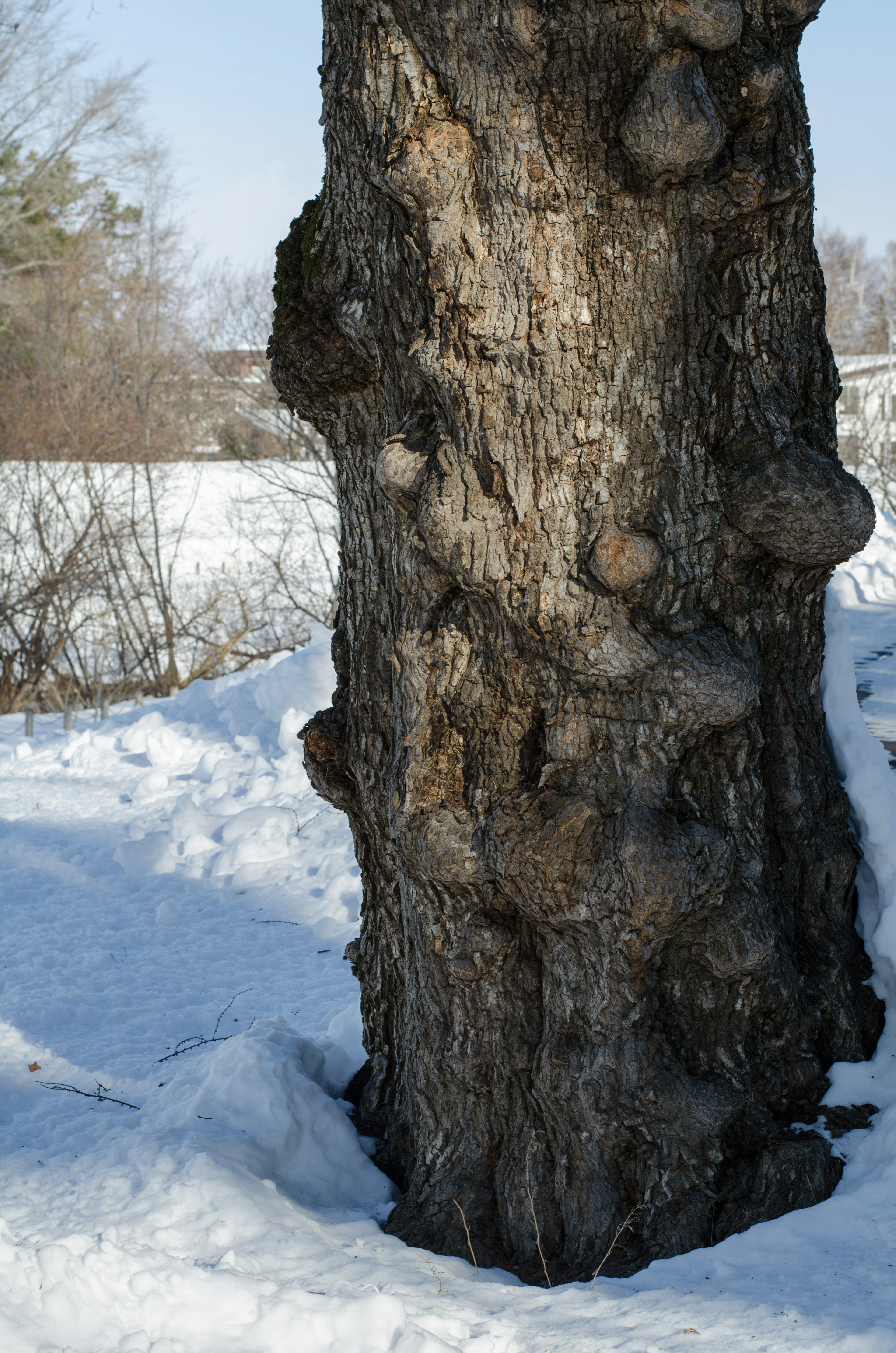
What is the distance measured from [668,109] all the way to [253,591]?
12926mm

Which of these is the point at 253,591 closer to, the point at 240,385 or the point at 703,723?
the point at 240,385

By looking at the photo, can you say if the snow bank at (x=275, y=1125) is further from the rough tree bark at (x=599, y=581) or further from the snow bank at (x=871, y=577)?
the snow bank at (x=871, y=577)

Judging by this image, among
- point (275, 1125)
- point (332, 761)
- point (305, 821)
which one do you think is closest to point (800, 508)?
point (332, 761)

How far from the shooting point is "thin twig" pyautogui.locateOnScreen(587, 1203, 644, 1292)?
2.08 meters

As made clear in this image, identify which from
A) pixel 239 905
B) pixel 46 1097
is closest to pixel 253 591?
pixel 239 905

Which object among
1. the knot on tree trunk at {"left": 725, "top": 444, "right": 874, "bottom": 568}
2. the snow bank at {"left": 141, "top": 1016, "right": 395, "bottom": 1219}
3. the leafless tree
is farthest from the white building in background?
the snow bank at {"left": 141, "top": 1016, "right": 395, "bottom": 1219}

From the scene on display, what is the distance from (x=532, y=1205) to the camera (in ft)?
7.54

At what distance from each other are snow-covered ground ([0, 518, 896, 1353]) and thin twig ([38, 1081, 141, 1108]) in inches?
0.4

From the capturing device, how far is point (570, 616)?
211 centimetres

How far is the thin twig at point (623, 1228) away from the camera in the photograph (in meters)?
2.08

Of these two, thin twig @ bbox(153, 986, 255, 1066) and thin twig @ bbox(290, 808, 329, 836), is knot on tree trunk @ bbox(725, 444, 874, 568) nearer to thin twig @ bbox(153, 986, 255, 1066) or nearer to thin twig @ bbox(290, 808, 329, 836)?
thin twig @ bbox(153, 986, 255, 1066)

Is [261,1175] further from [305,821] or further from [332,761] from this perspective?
[305,821]

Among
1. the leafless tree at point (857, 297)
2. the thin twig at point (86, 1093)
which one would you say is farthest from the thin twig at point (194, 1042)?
the leafless tree at point (857, 297)

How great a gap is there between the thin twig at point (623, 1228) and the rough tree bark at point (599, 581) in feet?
0.07
